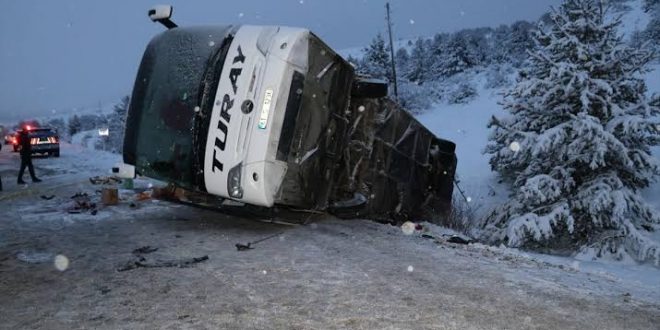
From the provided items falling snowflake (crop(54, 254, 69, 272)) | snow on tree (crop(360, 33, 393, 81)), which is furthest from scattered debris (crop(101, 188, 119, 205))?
snow on tree (crop(360, 33, 393, 81))

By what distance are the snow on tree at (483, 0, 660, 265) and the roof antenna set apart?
747 centimetres

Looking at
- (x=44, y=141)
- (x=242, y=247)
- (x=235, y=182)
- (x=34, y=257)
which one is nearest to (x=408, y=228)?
(x=242, y=247)

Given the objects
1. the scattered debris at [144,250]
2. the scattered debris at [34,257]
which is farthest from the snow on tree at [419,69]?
the scattered debris at [34,257]

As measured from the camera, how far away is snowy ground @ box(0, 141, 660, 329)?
3.27 meters

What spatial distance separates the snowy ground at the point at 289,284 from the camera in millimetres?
3268

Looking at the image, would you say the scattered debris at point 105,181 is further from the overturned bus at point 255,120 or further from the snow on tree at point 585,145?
the snow on tree at point 585,145

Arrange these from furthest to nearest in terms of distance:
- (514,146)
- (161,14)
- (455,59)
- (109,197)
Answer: (455,59) < (514,146) < (109,197) < (161,14)

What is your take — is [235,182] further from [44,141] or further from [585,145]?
[44,141]

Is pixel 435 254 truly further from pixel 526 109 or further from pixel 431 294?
pixel 526 109

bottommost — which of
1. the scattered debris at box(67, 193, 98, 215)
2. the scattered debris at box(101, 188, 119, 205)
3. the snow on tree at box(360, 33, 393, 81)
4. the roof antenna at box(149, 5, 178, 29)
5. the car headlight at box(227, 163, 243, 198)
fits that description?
the scattered debris at box(67, 193, 98, 215)

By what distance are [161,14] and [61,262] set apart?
10.3 feet

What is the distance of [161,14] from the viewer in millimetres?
5859

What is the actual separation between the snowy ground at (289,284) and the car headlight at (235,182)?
63cm

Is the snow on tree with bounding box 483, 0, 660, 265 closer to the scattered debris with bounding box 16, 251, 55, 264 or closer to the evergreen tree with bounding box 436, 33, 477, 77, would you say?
the scattered debris with bounding box 16, 251, 55, 264
